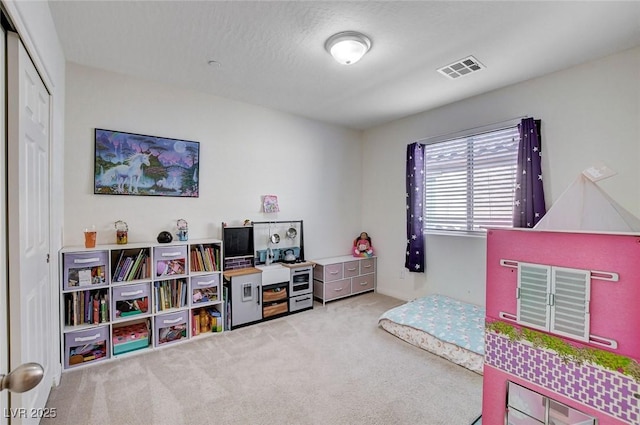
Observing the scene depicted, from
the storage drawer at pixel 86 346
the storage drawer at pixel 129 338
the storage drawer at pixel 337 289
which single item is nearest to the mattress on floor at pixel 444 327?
the storage drawer at pixel 337 289

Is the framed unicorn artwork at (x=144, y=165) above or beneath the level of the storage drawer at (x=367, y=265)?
above

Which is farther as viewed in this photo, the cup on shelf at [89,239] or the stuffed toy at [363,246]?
the stuffed toy at [363,246]

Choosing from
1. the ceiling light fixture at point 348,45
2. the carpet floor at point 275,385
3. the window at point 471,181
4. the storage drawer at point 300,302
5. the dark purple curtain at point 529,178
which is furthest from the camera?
the storage drawer at point 300,302

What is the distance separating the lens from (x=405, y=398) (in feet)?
6.47

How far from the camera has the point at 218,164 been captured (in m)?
3.40

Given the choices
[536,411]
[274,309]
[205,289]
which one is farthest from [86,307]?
[536,411]

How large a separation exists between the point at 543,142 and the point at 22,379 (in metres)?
3.78

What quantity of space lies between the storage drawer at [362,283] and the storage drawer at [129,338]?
2.64 metres

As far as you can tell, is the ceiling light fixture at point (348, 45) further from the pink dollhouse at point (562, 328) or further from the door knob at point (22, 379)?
the door knob at point (22, 379)

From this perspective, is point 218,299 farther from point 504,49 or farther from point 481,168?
point 504,49

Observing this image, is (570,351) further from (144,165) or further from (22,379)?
(144,165)

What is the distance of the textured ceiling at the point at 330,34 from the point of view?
1.88m

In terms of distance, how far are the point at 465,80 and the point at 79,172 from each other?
386 cm

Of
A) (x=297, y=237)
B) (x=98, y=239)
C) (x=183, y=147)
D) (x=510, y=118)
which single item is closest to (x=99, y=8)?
(x=183, y=147)
